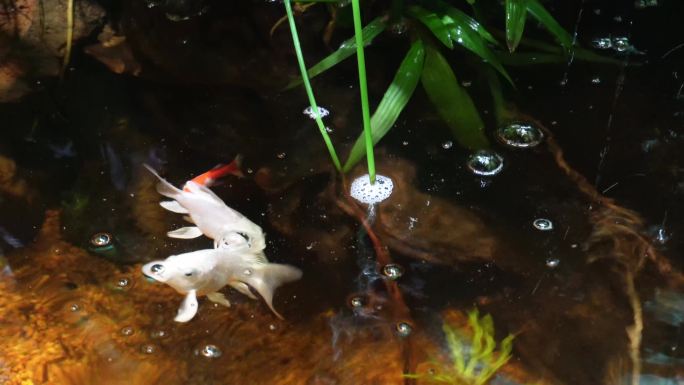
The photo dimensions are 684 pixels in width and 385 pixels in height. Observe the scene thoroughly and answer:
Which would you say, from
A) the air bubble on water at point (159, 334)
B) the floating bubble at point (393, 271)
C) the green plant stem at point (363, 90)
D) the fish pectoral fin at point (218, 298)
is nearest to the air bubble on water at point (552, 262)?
the floating bubble at point (393, 271)

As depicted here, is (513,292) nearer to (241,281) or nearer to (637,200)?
(637,200)

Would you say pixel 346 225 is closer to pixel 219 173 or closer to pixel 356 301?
pixel 356 301

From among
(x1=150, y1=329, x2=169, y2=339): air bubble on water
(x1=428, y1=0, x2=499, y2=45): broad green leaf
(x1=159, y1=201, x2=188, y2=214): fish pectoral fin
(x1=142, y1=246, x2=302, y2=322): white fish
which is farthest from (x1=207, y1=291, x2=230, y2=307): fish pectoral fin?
(x1=428, y1=0, x2=499, y2=45): broad green leaf

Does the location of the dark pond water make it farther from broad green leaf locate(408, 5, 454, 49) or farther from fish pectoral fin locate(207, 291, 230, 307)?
broad green leaf locate(408, 5, 454, 49)

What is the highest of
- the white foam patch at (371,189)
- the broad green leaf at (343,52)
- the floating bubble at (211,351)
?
the broad green leaf at (343,52)

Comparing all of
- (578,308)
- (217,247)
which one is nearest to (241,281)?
(217,247)

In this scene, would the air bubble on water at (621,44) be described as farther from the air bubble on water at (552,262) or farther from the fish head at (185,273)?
the fish head at (185,273)
